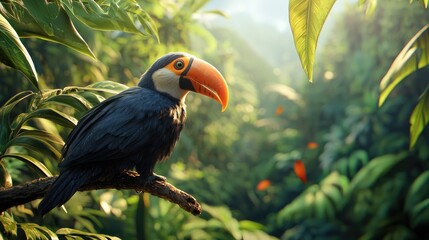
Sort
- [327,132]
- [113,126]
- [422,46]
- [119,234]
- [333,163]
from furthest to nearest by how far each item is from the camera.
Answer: [327,132] < [333,163] < [119,234] < [422,46] < [113,126]

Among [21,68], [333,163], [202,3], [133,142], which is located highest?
[202,3]

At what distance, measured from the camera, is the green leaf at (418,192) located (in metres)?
6.41

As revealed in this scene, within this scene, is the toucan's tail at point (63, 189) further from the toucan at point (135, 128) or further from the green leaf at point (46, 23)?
the green leaf at point (46, 23)

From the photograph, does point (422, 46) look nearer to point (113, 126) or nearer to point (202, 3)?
point (113, 126)

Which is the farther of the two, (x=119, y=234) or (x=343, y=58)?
(x=343, y=58)

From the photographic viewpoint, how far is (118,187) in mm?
2068

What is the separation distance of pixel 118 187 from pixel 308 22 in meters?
0.99

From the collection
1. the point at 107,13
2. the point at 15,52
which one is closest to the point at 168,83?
the point at 107,13

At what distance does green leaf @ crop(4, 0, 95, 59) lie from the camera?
5.28ft

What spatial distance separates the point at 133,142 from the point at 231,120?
6433 mm

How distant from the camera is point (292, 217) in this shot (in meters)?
8.15

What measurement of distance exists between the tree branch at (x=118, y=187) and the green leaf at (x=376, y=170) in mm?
5559

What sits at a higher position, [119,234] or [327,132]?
[327,132]

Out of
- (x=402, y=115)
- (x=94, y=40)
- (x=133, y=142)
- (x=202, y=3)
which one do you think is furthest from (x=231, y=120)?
(x=133, y=142)
